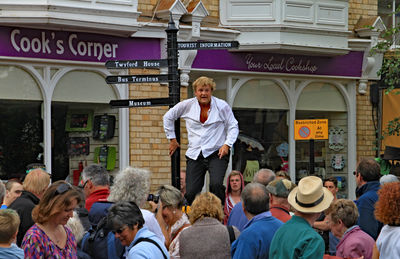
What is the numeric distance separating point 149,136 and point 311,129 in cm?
335

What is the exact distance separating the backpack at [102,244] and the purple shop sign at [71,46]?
304 inches

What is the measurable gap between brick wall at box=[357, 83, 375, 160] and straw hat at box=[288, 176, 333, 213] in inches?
508

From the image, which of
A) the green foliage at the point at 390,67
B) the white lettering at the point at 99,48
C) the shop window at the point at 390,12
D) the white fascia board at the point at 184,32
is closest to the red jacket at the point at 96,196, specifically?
the white lettering at the point at 99,48

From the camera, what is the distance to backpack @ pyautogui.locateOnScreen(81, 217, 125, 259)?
6637mm

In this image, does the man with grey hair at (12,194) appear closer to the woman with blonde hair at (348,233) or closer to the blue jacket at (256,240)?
the blue jacket at (256,240)

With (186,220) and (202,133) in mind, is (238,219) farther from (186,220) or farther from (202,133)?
(202,133)

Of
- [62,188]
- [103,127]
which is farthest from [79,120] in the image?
[62,188]

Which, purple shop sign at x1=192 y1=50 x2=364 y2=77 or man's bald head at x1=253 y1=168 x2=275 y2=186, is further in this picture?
purple shop sign at x1=192 y1=50 x2=364 y2=77

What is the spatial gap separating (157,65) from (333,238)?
3.35 m

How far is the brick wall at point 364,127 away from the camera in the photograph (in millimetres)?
18625

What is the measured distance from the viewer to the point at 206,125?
32.1ft

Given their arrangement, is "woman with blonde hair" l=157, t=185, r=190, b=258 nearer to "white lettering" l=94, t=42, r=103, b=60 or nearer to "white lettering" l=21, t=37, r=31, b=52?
"white lettering" l=21, t=37, r=31, b=52

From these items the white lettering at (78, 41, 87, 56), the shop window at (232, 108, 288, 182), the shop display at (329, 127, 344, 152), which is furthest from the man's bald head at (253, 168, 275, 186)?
the shop display at (329, 127, 344, 152)

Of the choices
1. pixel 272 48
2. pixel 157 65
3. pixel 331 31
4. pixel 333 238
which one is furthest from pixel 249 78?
pixel 333 238
